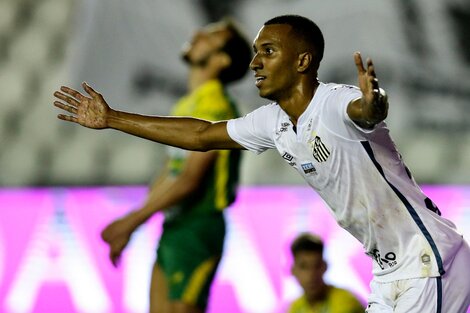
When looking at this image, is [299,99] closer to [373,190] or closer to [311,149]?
[311,149]

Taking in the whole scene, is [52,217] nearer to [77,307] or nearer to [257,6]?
[77,307]

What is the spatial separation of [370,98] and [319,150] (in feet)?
1.29

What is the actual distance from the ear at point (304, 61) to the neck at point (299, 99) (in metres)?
0.05

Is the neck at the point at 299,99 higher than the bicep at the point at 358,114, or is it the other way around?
the neck at the point at 299,99

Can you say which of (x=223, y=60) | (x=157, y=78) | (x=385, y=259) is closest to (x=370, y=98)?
(x=385, y=259)

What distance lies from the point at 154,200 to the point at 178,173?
284 mm

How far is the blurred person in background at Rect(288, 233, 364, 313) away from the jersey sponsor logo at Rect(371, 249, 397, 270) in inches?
47.7

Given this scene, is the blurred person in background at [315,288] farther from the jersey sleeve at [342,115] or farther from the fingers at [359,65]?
the fingers at [359,65]

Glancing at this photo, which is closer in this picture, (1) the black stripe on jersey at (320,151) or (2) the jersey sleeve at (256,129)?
(1) the black stripe on jersey at (320,151)

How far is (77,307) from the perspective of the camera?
19.9ft

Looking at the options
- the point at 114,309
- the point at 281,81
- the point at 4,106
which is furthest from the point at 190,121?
the point at 4,106

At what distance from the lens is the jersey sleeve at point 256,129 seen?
3.69 meters

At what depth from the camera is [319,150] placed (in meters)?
3.39

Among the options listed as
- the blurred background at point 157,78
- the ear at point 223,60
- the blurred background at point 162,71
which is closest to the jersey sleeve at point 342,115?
the ear at point 223,60
